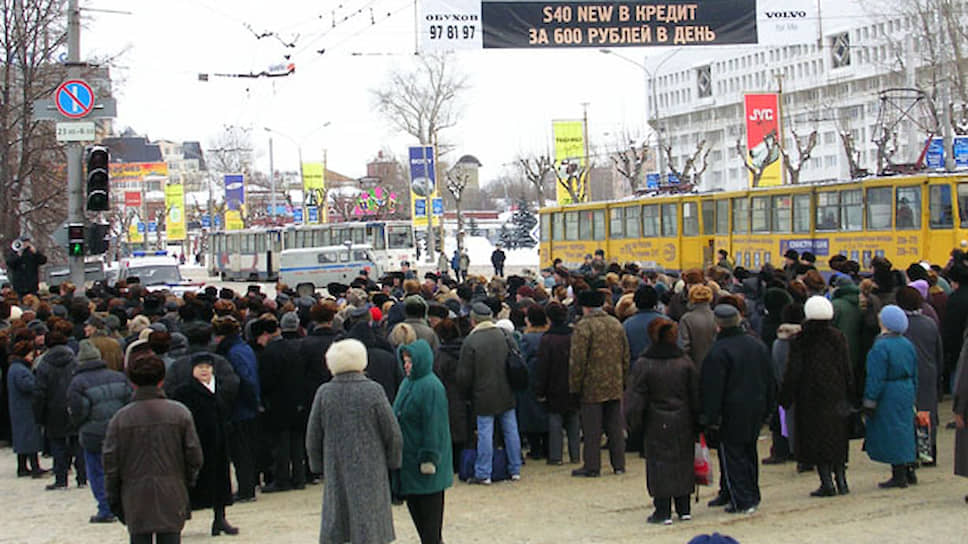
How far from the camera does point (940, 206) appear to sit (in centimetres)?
2491

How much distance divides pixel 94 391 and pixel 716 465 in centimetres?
560

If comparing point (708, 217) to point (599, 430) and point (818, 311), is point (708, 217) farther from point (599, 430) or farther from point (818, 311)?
point (818, 311)

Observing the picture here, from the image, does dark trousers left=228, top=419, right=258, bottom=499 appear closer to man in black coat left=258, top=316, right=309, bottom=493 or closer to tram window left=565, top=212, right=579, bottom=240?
man in black coat left=258, top=316, right=309, bottom=493

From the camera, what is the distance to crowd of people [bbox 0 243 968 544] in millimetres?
7102

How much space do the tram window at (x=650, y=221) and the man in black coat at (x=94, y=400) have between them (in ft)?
88.6

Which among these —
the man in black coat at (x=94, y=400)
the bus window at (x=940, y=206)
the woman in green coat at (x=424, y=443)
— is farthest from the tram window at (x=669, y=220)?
the woman in green coat at (x=424, y=443)

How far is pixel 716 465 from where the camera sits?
1138cm

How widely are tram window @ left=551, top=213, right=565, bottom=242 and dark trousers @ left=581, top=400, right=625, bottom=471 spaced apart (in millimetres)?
30167

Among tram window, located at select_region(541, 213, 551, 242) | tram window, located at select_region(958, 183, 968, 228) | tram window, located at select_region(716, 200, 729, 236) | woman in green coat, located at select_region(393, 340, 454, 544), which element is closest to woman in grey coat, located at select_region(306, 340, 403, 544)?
woman in green coat, located at select_region(393, 340, 454, 544)

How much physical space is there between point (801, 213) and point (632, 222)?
825 cm

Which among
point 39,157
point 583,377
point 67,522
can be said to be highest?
point 39,157

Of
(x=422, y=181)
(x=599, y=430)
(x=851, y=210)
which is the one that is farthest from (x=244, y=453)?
(x=422, y=181)

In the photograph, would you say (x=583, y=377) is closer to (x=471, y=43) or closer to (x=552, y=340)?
(x=552, y=340)

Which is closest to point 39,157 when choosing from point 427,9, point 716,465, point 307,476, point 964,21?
point 427,9
